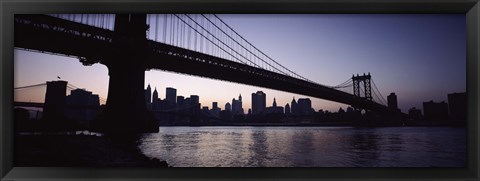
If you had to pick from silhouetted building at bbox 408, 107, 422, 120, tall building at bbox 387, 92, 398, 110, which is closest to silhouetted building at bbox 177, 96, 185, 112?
tall building at bbox 387, 92, 398, 110

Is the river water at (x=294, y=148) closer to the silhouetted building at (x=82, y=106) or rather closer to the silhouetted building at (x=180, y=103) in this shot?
the silhouetted building at (x=180, y=103)

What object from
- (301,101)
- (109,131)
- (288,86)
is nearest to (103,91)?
(109,131)

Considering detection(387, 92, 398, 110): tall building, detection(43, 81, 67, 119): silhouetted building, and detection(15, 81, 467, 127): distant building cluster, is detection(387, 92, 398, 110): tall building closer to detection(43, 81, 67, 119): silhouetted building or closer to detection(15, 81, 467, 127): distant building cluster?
detection(15, 81, 467, 127): distant building cluster

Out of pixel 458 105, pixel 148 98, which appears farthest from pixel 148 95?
pixel 458 105

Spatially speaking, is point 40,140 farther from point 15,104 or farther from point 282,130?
point 282,130

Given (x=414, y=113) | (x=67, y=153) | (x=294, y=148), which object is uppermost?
(x=414, y=113)

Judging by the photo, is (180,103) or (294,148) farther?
(294,148)

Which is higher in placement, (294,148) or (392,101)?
(392,101)

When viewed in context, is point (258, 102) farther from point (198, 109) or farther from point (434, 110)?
point (434, 110)
